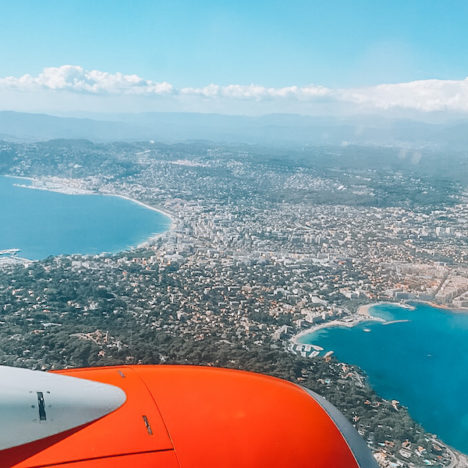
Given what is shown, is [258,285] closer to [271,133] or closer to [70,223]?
[70,223]

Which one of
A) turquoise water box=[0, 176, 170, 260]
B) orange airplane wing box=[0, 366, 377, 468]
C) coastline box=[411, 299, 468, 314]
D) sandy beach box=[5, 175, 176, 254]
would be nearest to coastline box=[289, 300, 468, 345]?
coastline box=[411, 299, 468, 314]

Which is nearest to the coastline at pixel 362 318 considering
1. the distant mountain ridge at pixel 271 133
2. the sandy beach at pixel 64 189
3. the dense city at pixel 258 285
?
the dense city at pixel 258 285

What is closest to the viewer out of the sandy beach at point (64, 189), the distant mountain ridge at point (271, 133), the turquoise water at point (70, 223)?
the turquoise water at point (70, 223)

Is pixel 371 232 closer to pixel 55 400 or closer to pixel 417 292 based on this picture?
pixel 417 292

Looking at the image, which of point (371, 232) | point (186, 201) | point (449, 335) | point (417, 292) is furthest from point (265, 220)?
point (449, 335)

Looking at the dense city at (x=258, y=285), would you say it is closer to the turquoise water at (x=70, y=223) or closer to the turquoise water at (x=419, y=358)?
the turquoise water at (x=419, y=358)

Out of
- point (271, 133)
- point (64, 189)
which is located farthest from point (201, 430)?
point (271, 133)
